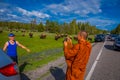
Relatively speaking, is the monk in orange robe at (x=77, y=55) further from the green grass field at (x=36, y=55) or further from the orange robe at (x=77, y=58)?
the green grass field at (x=36, y=55)

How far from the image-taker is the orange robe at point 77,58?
501cm

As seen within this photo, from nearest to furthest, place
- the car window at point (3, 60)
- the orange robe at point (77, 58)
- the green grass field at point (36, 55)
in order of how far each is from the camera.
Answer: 1. the car window at point (3, 60)
2. the orange robe at point (77, 58)
3. the green grass field at point (36, 55)

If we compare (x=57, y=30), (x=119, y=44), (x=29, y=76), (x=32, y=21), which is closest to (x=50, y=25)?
(x=57, y=30)

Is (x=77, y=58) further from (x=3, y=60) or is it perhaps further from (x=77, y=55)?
Result: (x=3, y=60)

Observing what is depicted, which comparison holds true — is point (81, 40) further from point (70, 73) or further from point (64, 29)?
point (64, 29)

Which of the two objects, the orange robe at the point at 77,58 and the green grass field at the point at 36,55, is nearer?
the orange robe at the point at 77,58

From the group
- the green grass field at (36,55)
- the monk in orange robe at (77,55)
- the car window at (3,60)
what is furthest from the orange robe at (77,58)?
the green grass field at (36,55)

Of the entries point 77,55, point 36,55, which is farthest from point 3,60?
point 36,55

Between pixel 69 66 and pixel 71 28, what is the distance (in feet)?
499

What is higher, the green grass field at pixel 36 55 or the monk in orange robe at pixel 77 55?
the monk in orange robe at pixel 77 55

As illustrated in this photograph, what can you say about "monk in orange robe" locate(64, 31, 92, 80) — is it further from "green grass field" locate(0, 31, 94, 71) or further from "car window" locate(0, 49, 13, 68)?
"green grass field" locate(0, 31, 94, 71)

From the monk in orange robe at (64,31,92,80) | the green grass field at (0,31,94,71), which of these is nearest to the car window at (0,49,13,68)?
the monk in orange robe at (64,31,92,80)

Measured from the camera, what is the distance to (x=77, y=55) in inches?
198

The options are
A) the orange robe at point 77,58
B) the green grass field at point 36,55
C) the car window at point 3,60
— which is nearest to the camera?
the car window at point 3,60
